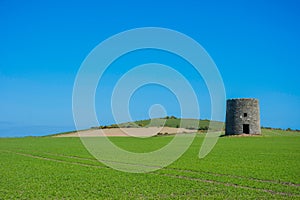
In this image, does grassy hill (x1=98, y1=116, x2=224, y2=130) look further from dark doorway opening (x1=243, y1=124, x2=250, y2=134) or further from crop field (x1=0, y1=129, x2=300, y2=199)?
crop field (x1=0, y1=129, x2=300, y2=199)

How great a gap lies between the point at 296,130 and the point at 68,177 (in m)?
62.7

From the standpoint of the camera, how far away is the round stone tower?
5625cm

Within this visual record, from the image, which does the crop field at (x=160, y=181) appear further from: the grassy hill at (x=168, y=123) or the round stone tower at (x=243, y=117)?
the grassy hill at (x=168, y=123)

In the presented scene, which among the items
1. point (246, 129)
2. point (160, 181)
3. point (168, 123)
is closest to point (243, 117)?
point (246, 129)

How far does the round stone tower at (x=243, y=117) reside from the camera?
5625cm

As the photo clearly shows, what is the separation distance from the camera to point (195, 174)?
19562mm

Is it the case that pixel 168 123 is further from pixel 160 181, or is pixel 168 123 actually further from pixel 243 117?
pixel 160 181

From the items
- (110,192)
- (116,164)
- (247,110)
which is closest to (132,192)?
(110,192)

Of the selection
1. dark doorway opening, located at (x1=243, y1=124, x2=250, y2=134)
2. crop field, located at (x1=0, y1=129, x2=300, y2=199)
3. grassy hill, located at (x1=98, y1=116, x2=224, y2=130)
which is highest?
grassy hill, located at (x1=98, y1=116, x2=224, y2=130)

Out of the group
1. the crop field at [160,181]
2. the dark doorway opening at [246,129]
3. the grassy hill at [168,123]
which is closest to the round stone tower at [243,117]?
the dark doorway opening at [246,129]

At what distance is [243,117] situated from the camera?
5625cm

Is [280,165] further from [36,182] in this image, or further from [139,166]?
[36,182]

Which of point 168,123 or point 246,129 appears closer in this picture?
point 246,129

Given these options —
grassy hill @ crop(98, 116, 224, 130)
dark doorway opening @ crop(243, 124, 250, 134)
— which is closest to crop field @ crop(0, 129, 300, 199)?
dark doorway opening @ crop(243, 124, 250, 134)
